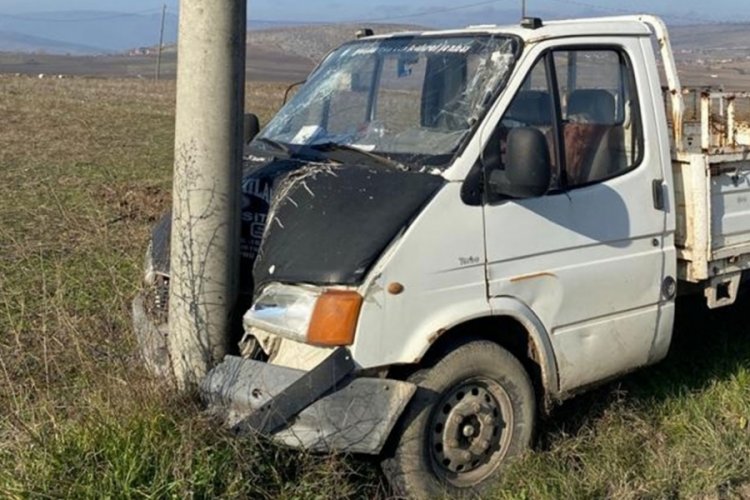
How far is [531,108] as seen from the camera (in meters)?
4.73

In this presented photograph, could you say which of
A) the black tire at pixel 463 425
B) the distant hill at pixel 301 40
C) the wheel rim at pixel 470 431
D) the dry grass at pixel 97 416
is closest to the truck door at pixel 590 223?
the black tire at pixel 463 425

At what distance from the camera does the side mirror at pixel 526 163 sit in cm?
422

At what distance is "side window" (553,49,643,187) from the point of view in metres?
→ 4.93

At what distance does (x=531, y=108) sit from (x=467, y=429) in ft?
5.24

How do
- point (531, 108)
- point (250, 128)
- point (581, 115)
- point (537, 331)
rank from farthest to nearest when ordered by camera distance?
point (250, 128) < point (581, 115) < point (531, 108) < point (537, 331)

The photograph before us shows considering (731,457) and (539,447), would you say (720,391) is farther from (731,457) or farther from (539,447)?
(539,447)

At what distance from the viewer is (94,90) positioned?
103 feet

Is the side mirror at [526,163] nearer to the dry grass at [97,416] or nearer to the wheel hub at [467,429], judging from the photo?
the wheel hub at [467,429]

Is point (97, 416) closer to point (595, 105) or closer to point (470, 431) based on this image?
point (470, 431)

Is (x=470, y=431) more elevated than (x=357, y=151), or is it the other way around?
(x=357, y=151)

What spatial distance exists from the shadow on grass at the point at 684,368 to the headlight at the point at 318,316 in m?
1.51

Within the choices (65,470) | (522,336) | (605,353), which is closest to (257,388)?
(65,470)

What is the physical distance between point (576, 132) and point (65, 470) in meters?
3.01

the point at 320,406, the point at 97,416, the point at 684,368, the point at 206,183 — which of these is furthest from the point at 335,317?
the point at 684,368
